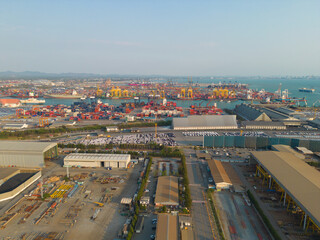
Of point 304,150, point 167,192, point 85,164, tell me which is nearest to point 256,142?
point 304,150

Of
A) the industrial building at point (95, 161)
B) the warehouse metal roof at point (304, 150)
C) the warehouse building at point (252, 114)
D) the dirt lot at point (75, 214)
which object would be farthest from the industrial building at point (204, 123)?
the dirt lot at point (75, 214)

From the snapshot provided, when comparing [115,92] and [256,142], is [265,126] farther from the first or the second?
[115,92]

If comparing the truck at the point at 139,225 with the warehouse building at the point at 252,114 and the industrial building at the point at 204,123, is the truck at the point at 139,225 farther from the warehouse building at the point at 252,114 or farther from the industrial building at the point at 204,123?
the warehouse building at the point at 252,114

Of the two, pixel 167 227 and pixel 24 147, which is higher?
pixel 24 147

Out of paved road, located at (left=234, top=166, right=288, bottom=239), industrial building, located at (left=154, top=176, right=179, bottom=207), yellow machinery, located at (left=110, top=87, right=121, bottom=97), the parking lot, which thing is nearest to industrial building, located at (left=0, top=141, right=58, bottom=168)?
the parking lot

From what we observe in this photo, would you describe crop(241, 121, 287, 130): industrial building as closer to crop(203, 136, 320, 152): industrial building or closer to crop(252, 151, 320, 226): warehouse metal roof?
crop(203, 136, 320, 152): industrial building

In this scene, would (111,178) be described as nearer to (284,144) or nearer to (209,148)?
(209,148)
